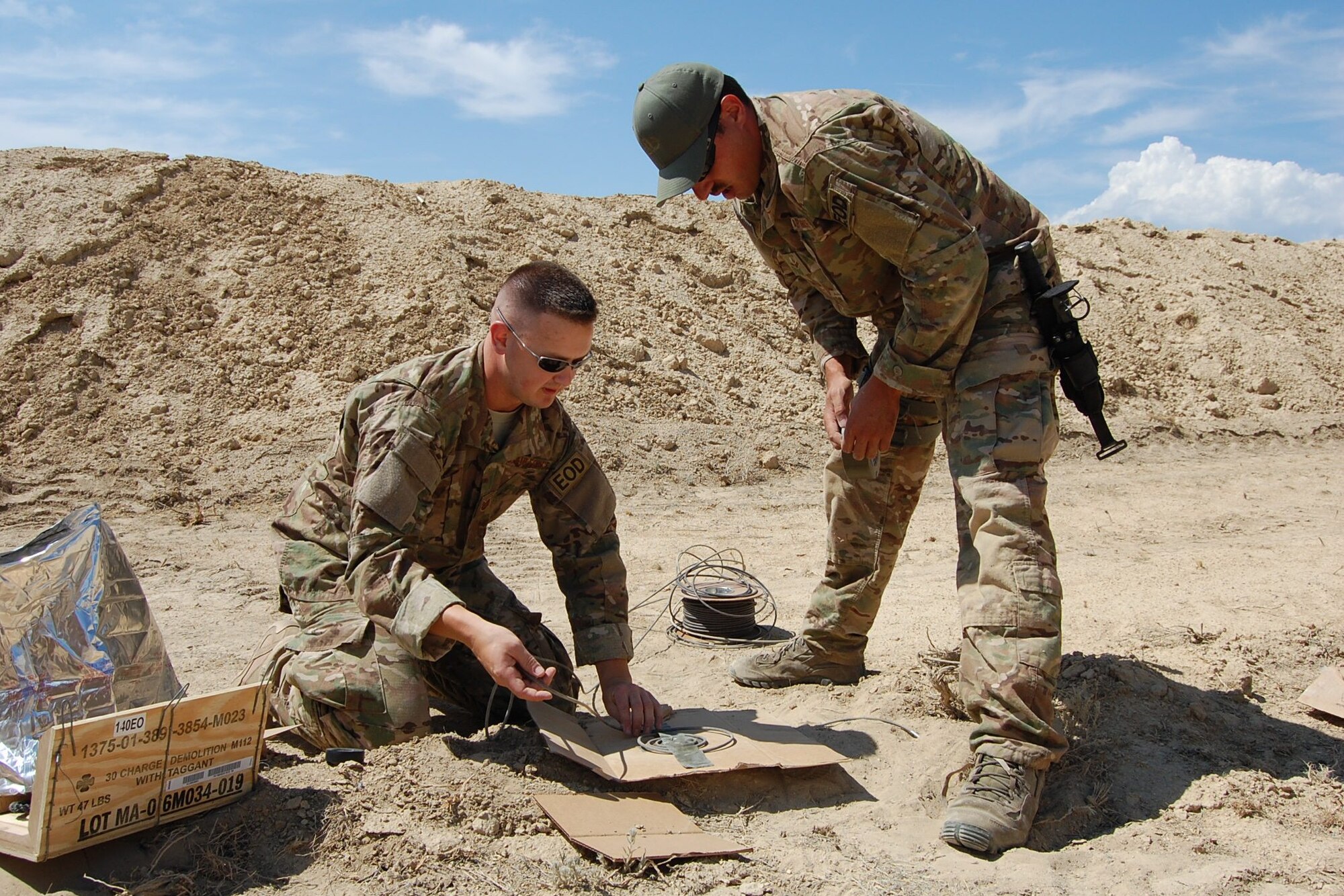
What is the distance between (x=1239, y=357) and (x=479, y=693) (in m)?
13.6

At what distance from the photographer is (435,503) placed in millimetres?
3381

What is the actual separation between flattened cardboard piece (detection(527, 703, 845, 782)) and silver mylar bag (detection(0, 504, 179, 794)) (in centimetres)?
112

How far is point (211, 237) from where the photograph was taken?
36.5 feet

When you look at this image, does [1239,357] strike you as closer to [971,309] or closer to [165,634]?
[971,309]

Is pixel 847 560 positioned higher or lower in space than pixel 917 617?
higher

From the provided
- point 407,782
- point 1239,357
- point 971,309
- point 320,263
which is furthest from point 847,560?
point 1239,357

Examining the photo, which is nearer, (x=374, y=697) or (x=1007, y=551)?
(x=1007, y=551)

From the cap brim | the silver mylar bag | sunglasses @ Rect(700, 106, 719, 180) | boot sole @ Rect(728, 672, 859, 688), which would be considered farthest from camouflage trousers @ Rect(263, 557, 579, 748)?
sunglasses @ Rect(700, 106, 719, 180)

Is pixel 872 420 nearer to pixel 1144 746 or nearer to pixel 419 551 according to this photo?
pixel 1144 746

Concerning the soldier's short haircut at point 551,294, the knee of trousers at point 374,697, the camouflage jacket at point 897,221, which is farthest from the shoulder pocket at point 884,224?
the knee of trousers at point 374,697

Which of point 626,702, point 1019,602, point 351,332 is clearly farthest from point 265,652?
point 351,332

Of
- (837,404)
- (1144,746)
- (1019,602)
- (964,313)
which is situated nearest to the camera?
(1019,602)

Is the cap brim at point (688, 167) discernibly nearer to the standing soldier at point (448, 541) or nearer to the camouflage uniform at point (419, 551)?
the standing soldier at point (448, 541)

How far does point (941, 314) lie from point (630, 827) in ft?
5.62
